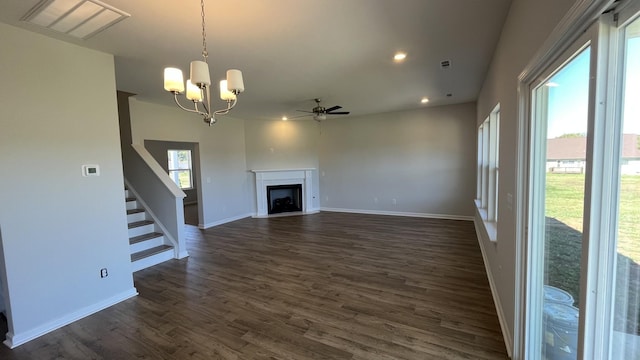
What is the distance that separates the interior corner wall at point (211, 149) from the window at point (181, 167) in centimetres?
439

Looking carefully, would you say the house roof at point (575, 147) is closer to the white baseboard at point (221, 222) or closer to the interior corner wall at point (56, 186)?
the interior corner wall at point (56, 186)

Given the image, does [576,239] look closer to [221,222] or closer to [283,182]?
[221,222]

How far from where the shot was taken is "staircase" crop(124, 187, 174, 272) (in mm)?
3951

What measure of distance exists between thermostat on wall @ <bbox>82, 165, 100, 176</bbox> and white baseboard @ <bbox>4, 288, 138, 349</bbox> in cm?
139

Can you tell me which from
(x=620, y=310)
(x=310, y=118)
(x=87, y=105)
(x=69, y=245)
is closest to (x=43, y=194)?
(x=69, y=245)

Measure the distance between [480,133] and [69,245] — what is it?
6.14 meters

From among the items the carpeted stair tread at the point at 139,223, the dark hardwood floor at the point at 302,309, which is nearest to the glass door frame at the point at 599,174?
the dark hardwood floor at the point at 302,309

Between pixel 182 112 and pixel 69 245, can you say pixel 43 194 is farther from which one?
pixel 182 112

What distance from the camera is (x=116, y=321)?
2609mm

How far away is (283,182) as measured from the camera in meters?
7.57

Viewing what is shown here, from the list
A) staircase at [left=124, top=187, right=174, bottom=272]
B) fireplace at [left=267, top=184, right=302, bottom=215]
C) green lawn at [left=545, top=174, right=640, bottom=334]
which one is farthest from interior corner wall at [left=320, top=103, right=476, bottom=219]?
green lawn at [left=545, top=174, right=640, bottom=334]

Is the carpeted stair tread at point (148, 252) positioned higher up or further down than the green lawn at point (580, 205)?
further down

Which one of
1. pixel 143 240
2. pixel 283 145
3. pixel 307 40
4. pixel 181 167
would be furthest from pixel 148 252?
pixel 181 167

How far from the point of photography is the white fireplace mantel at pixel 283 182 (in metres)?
7.35
